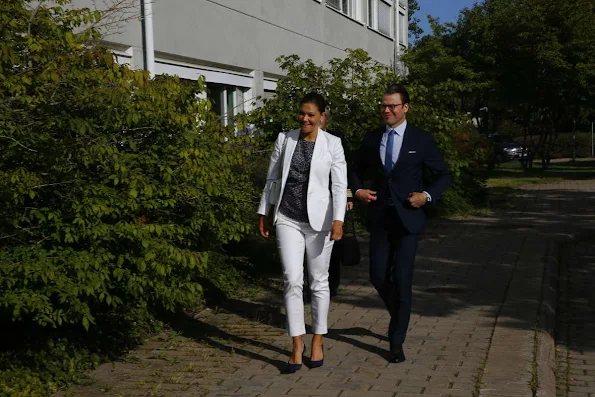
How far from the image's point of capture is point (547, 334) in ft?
24.9

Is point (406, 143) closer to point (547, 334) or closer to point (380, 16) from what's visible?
point (547, 334)

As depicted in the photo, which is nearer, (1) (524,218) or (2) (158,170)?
(2) (158,170)

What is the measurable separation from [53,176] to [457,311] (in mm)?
4257

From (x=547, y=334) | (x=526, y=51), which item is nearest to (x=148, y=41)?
(x=547, y=334)

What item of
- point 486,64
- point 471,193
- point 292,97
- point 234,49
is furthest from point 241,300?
point 486,64

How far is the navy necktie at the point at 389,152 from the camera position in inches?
261

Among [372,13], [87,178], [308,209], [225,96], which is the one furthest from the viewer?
[372,13]

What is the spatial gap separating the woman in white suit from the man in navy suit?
0.34m

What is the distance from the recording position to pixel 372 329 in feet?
25.4

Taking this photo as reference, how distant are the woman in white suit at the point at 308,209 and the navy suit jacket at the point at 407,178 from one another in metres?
0.35

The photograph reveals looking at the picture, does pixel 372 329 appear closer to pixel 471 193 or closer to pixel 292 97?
pixel 292 97

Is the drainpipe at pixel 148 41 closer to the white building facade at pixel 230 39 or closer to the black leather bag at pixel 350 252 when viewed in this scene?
the white building facade at pixel 230 39

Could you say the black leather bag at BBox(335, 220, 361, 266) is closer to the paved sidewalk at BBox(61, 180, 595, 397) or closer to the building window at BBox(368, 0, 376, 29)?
the paved sidewalk at BBox(61, 180, 595, 397)

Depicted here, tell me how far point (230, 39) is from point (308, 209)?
31.0 ft
